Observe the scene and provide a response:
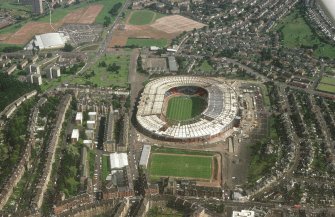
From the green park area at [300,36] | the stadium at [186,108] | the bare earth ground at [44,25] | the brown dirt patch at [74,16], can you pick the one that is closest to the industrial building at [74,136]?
the stadium at [186,108]

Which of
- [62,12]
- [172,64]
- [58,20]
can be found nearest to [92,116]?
[172,64]

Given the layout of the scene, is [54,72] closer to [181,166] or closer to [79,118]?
[79,118]

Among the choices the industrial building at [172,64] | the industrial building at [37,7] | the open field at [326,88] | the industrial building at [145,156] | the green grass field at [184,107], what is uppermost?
the industrial building at [37,7]

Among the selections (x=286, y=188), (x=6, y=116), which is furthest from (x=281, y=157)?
(x=6, y=116)

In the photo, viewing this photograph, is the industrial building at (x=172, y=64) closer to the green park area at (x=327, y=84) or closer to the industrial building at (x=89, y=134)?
the green park area at (x=327, y=84)

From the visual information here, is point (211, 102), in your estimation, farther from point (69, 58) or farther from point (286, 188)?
point (69, 58)

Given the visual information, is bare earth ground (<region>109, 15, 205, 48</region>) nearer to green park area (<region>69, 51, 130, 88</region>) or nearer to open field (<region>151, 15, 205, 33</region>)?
open field (<region>151, 15, 205, 33</region>)
